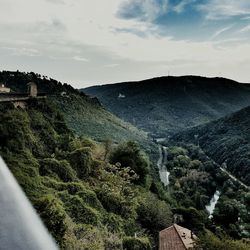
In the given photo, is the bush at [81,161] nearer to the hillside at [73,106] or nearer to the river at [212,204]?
the river at [212,204]

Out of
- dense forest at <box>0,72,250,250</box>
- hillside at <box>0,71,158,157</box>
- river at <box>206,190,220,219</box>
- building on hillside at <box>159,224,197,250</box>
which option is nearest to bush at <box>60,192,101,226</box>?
dense forest at <box>0,72,250,250</box>

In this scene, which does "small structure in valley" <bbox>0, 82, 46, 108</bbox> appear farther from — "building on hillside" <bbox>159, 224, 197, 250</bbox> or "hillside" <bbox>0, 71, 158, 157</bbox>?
"hillside" <bbox>0, 71, 158, 157</bbox>

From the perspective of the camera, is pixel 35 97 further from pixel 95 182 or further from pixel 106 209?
pixel 106 209

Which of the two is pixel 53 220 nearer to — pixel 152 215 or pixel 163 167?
pixel 152 215

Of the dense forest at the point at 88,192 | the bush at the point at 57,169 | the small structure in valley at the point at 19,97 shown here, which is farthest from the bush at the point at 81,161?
the small structure in valley at the point at 19,97

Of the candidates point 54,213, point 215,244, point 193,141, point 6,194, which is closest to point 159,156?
point 193,141

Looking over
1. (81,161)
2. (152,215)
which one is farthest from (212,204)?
(81,161)
